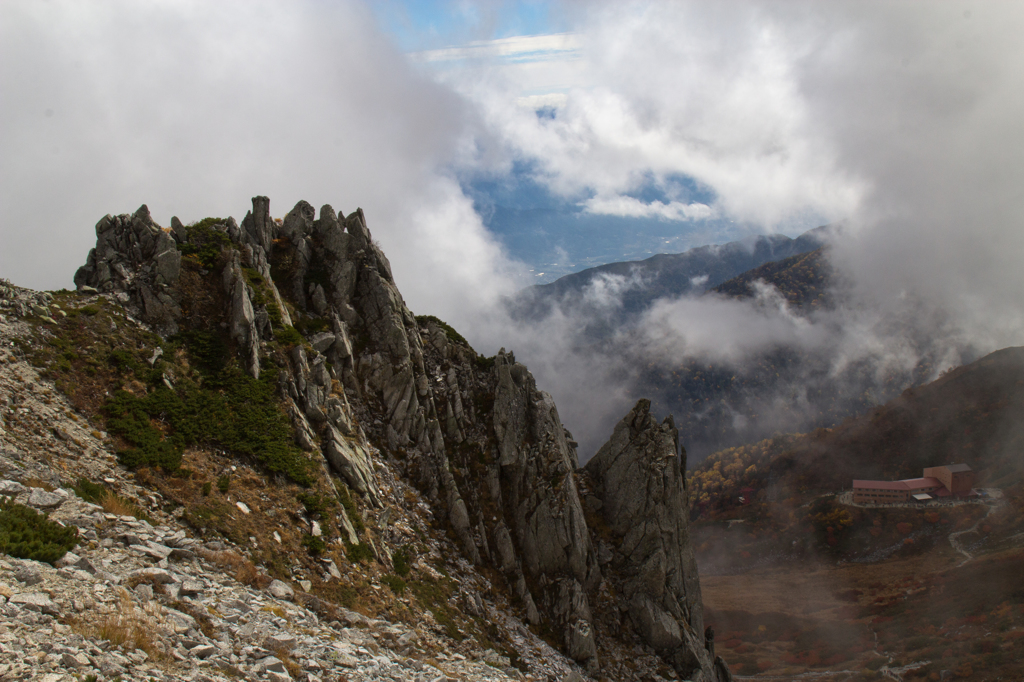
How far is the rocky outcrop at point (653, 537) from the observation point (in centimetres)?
3972

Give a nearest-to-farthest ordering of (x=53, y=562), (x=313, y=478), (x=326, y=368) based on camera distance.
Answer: (x=53, y=562), (x=313, y=478), (x=326, y=368)

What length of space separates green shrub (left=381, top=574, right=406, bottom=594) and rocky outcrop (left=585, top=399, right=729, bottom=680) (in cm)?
2112

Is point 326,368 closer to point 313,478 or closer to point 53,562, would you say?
point 313,478

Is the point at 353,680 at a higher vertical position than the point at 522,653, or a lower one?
higher

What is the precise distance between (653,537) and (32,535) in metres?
40.3

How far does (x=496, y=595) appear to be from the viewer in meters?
34.6

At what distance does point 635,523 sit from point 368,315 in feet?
97.2

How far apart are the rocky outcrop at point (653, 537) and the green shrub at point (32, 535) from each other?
1449 inches

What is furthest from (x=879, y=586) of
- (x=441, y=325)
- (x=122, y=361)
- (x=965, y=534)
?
(x=122, y=361)

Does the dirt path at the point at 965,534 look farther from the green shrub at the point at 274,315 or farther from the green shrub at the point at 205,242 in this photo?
the green shrub at the point at 205,242

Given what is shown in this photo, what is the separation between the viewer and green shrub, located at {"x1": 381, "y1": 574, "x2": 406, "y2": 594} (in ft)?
89.1

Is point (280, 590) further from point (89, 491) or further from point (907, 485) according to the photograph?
point (907, 485)

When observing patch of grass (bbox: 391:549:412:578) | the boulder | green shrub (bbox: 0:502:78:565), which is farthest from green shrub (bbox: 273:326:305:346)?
green shrub (bbox: 0:502:78:565)

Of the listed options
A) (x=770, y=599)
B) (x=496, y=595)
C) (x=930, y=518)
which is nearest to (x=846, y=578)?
(x=770, y=599)
